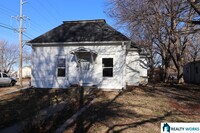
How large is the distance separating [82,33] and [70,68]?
3016 millimetres

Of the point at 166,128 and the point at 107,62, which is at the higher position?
the point at 107,62

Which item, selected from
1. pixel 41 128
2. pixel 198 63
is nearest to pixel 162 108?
pixel 41 128

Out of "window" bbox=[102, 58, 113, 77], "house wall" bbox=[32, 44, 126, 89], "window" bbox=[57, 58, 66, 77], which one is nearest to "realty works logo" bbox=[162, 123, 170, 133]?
"house wall" bbox=[32, 44, 126, 89]

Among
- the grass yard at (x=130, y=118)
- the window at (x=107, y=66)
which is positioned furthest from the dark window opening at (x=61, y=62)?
the grass yard at (x=130, y=118)

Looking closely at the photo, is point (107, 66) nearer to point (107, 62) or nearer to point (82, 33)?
point (107, 62)

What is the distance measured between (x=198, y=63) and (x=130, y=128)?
27.0 m

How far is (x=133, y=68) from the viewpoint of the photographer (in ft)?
75.7

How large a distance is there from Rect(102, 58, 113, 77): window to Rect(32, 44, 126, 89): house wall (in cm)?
28

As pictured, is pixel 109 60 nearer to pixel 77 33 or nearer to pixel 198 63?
pixel 77 33

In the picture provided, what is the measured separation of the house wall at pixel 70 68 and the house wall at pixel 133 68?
487 centimetres

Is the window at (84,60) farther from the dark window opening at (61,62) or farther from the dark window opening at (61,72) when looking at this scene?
the dark window opening at (61,72)

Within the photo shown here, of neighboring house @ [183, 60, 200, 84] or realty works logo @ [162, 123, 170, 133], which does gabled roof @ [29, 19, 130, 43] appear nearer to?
realty works logo @ [162, 123, 170, 133]

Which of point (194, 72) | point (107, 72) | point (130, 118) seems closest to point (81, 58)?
point (107, 72)

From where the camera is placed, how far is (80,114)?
9672mm
